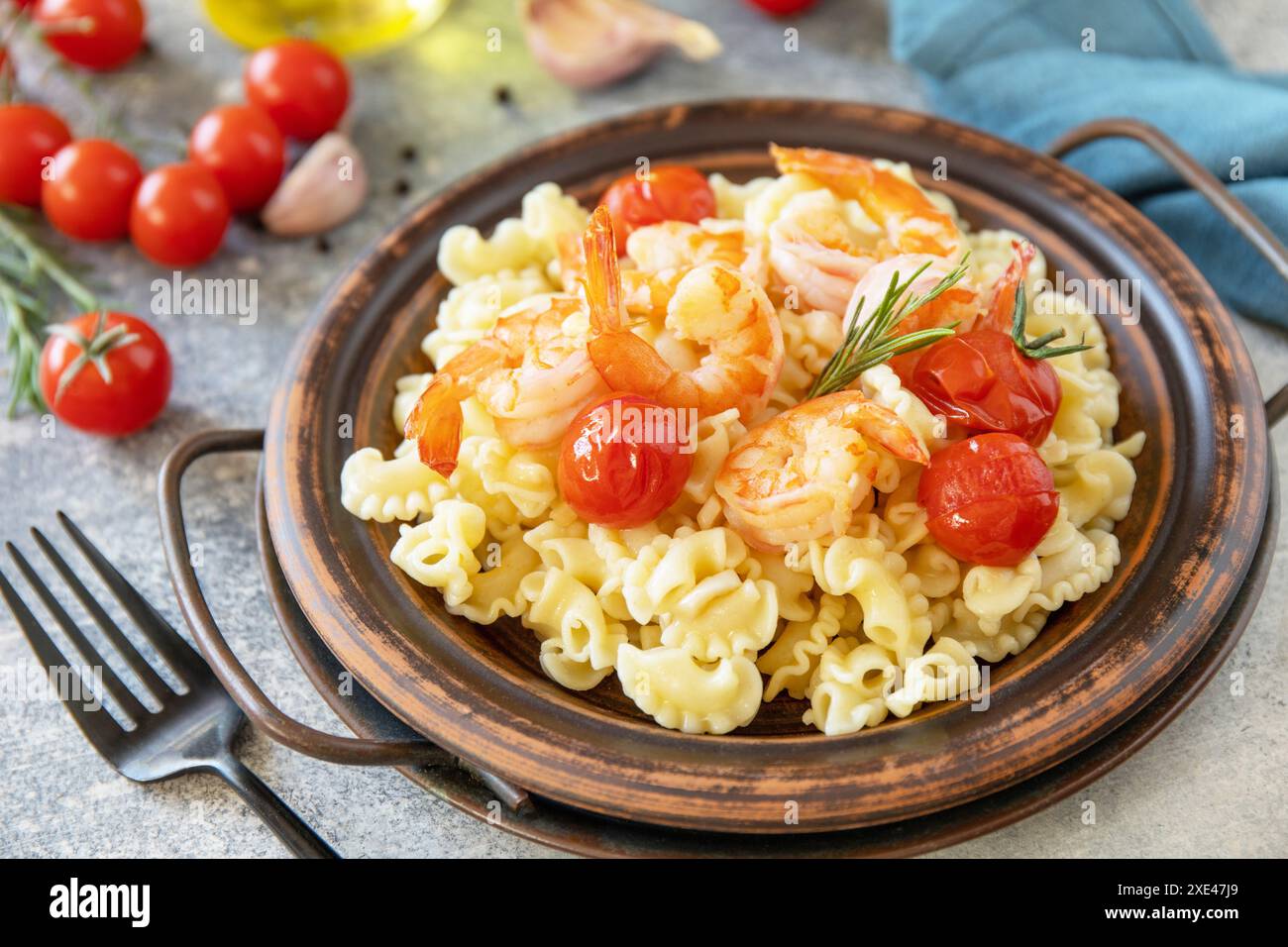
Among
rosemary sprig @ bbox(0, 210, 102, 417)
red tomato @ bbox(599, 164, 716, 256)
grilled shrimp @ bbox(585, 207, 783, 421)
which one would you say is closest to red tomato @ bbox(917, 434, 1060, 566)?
grilled shrimp @ bbox(585, 207, 783, 421)

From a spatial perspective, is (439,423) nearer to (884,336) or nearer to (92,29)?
(884,336)

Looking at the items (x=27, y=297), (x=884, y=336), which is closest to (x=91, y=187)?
(x=27, y=297)

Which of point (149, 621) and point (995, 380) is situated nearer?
point (995, 380)

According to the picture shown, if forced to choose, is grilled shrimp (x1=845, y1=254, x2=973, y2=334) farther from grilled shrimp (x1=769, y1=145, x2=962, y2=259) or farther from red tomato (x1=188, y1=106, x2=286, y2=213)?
red tomato (x1=188, y1=106, x2=286, y2=213)

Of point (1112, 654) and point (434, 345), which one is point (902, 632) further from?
point (434, 345)

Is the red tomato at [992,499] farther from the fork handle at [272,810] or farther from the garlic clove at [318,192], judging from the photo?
the garlic clove at [318,192]

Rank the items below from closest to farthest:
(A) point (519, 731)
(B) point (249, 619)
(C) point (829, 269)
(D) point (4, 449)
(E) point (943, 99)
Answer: (A) point (519, 731), (C) point (829, 269), (B) point (249, 619), (D) point (4, 449), (E) point (943, 99)
